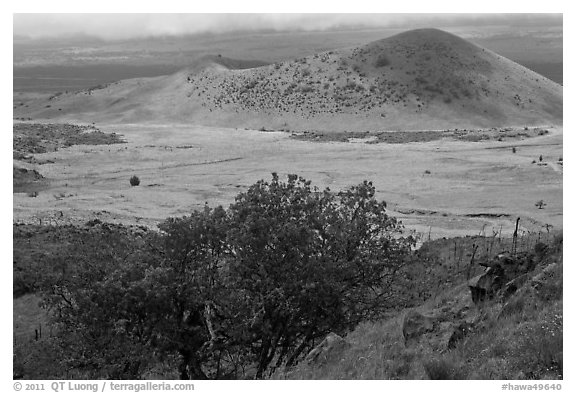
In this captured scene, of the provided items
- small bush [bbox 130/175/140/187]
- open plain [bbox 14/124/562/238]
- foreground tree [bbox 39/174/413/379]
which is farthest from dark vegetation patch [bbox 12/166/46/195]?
foreground tree [bbox 39/174/413/379]

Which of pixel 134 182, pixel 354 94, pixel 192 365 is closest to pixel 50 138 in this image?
pixel 134 182

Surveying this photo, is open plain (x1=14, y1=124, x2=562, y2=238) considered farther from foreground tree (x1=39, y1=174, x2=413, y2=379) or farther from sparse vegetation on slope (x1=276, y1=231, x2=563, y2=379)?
sparse vegetation on slope (x1=276, y1=231, x2=563, y2=379)

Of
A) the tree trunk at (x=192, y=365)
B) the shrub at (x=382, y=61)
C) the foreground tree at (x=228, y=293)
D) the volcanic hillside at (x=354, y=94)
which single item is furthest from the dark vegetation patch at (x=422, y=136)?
the tree trunk at (x=192, y=365)

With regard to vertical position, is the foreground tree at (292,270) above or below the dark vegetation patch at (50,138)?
above

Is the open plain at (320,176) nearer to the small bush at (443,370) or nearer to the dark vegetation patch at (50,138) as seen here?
the dark vegetation patch at (50,138)

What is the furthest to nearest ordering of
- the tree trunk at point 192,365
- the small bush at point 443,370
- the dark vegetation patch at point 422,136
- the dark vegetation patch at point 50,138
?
the dark vegetation patch at point 422,136 → the dark vegetation patch at point 50,138 → the tree trunk at point 192,365 → the small bush at point 443,370

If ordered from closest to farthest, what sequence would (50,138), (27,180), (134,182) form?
(134,182) < (27,180) < (50,138)

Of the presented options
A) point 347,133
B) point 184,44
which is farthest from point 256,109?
point 184,44

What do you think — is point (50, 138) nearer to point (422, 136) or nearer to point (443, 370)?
point (422, 136)

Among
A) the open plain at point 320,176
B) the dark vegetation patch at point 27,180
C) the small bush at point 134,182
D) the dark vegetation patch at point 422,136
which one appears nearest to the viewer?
the open plain at point 320,176
